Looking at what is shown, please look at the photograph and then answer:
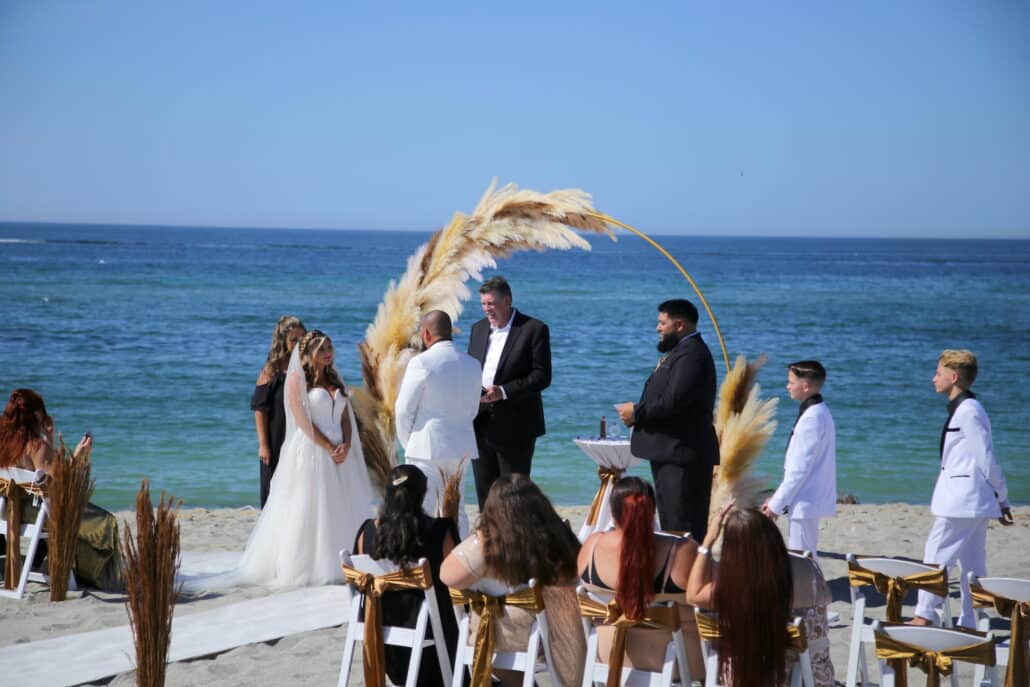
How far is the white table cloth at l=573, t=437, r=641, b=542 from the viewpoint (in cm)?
737

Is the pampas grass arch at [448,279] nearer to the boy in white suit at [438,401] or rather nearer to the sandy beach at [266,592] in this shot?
the boy in white suit at [438,401]

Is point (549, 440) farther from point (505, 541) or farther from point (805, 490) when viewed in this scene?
point (505, 541)

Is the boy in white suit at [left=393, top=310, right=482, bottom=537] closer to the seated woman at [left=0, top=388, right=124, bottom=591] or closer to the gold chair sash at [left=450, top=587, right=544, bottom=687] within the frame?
the seated woman at [left=0, top=388, right=124, bottom=591]

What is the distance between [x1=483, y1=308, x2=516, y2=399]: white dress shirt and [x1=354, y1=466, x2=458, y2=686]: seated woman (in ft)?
9.17

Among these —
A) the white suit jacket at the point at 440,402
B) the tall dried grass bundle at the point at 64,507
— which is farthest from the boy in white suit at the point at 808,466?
the tall dried grass bundle at the point at 64,507

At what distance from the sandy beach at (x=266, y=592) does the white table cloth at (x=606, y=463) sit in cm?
155

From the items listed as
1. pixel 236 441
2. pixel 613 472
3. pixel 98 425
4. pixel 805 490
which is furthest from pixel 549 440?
pixel 805 490

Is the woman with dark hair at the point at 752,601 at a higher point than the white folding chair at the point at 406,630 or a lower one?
higher

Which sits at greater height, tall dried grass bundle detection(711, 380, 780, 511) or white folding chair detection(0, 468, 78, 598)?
tall dried grass bundle detection(711, 380, 780, 511)

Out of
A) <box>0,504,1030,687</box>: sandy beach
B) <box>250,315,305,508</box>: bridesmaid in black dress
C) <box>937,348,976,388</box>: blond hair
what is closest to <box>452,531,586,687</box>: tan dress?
<box>0,504,1030,687</box>: sandy beach

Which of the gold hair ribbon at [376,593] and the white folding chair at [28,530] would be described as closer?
the gold hair ribbon at [376,593]

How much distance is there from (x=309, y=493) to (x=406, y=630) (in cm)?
290

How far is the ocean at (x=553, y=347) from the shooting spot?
16125mm

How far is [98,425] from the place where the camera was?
64.7 feet
